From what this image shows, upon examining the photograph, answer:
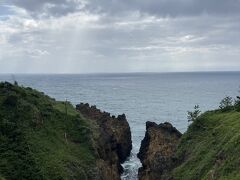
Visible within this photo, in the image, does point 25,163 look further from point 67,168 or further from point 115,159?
point 115,159

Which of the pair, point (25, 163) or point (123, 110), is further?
point (123, 110)

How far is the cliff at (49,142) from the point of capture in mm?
73500

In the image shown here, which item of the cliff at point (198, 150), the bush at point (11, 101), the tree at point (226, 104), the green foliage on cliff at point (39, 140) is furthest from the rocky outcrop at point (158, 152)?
the bush at point (11, 101)

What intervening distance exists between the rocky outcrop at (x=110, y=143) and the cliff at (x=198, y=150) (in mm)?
6708

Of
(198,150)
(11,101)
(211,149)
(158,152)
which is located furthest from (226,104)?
(11,101)

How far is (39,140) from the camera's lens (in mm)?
81000

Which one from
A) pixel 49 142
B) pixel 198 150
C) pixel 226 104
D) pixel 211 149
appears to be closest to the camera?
pixel 211 149

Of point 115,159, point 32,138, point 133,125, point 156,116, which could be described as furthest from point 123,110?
point 32,138

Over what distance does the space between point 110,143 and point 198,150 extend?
27.4m

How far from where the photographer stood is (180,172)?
74375 mm

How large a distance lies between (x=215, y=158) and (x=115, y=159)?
33349 mm

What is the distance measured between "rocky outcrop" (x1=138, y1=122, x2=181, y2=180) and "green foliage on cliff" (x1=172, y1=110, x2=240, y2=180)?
129 inches

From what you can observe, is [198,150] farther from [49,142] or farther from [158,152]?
[49,142]

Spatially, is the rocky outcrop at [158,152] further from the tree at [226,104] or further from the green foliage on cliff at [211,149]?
the tree at [226,104]
